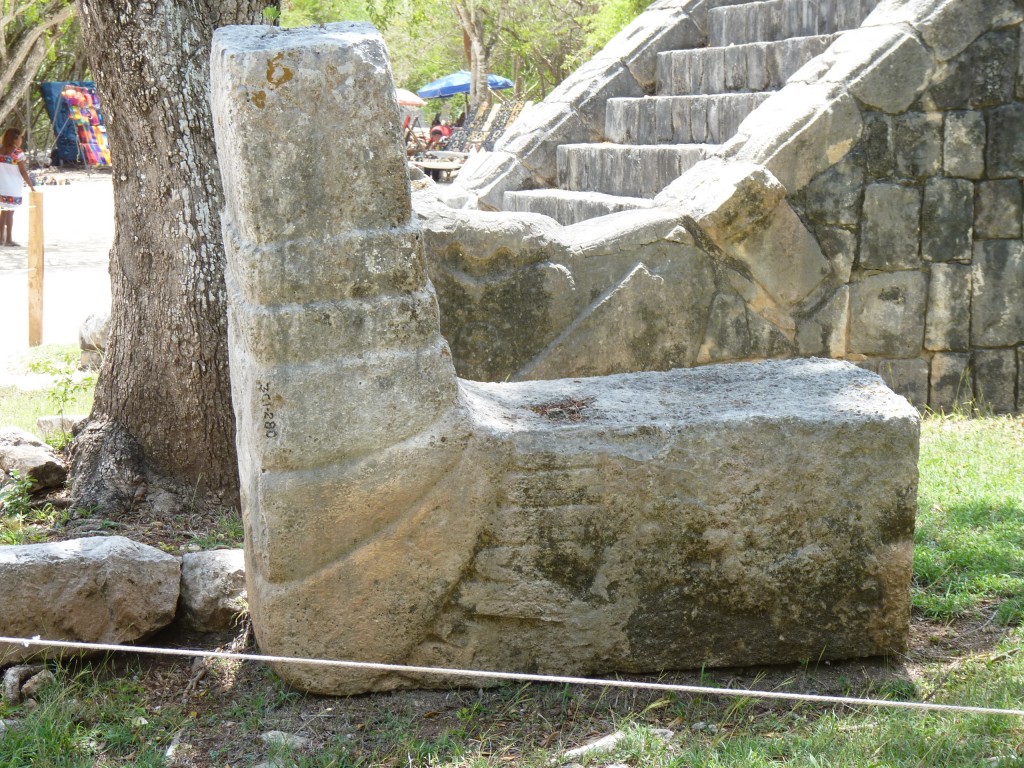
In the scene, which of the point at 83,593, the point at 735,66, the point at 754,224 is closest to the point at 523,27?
the point at 735,66

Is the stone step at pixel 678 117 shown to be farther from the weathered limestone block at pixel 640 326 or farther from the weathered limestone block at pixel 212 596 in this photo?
the weathered limestone block at pixel 212 596

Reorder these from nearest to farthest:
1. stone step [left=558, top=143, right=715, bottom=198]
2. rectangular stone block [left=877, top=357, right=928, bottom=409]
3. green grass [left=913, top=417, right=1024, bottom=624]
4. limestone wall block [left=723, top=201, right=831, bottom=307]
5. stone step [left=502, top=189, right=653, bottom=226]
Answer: green grass [left=913, top=417, right=1024, bottom=624] < limestone wall block [left=723, top=201, right=831, bottom=307] < rectangular stone block [left=877, top=357, right=928, bottom=409] < stone step [left=502, top=189, right=653, bottom=226] < stone step [left=558, top=143, right=715, bottom=198]

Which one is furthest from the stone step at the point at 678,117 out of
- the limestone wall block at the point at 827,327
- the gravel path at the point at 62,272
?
the gravel path at the point at 62,272

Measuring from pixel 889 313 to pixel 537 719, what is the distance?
137 inches

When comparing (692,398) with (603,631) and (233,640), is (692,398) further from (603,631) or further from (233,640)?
(233,640)

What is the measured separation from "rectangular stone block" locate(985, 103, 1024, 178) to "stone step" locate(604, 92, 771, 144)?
53.7 inches

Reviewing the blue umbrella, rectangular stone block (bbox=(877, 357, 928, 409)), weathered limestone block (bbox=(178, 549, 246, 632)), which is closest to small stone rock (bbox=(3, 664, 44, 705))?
weathered limestone block (bbox=(178, 549, 246, 632))

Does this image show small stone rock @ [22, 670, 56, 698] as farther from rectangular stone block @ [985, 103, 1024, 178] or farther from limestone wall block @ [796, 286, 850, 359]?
rectangular stone block @ [985, 103, 1024, 178]

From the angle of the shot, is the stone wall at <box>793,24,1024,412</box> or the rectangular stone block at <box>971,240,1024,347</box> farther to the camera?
the rectangular stone block at <box>971,240,1024,347</box>

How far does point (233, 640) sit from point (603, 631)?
1.15 m

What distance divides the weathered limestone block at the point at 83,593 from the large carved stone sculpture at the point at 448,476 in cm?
36

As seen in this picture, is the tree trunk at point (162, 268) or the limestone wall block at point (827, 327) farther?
the limestone wall block at point (827, 327)

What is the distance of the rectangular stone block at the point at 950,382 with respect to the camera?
5.77 metres

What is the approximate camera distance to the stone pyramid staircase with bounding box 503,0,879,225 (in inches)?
261
